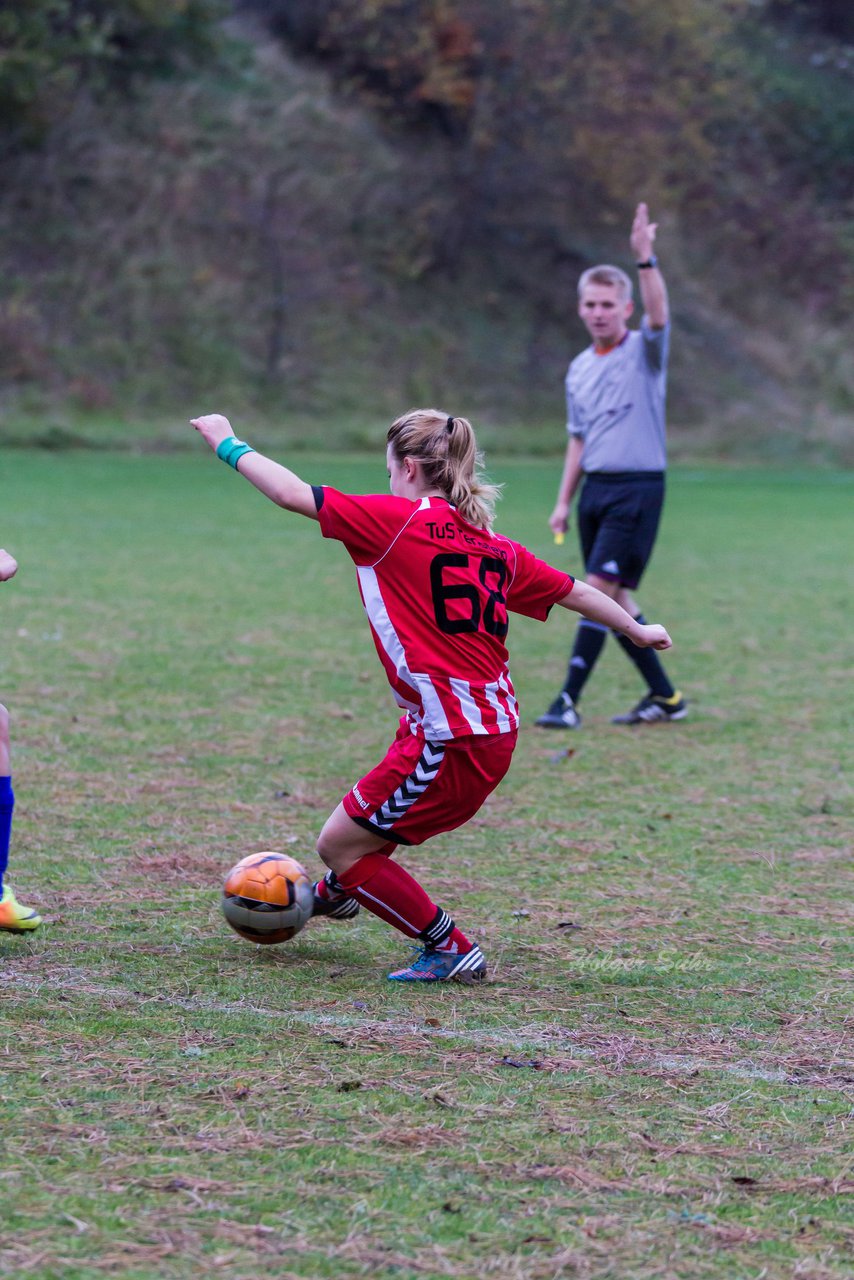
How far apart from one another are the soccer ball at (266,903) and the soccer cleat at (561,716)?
3.53m

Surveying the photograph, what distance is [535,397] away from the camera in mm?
32875

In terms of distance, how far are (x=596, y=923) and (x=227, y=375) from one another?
2740cm

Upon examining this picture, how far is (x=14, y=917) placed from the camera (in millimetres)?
4160

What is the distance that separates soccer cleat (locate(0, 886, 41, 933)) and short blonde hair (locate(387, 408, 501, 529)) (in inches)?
62.9

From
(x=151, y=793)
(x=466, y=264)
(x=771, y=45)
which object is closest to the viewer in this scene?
(x=151, y=793)

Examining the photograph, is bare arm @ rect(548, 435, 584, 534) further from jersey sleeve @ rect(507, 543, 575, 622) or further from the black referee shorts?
jersey sleeve @ rect(507, 543, 575, 622)

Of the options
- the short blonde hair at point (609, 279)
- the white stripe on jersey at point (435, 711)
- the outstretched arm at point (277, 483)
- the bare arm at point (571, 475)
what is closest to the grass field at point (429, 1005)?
the white stripe on jersey at point (435, 711)

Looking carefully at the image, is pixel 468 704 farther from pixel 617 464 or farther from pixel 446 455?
pixel 617 464

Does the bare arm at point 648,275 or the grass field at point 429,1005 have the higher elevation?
the bare arm at point 648,275

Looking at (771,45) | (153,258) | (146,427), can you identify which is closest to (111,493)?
(146,427)

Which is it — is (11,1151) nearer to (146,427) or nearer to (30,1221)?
(30,1221)

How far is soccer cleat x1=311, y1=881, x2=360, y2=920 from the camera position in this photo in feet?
14.3

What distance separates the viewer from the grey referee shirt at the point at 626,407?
7625mm

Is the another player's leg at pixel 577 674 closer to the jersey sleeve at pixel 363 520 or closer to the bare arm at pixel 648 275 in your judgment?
the bare arm at pixel 648 275
